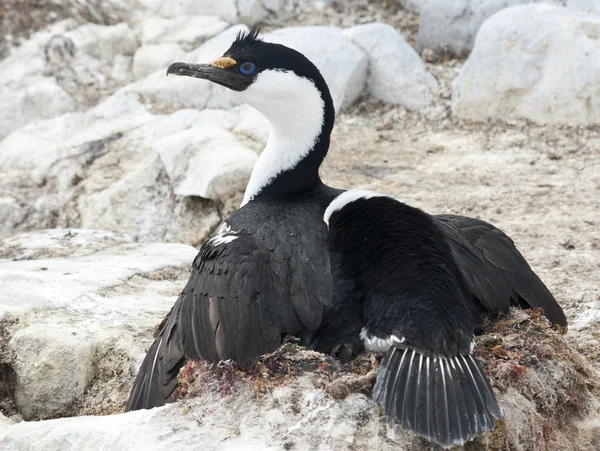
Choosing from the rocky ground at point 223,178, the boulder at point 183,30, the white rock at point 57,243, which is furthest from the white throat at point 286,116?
the boulder at point 183,30

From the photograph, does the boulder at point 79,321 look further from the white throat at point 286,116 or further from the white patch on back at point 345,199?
the white patch on back at point 345,199

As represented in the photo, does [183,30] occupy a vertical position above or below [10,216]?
above

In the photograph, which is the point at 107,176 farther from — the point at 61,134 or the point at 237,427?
the point at 237,427

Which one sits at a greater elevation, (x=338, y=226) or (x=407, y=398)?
(x=338, y=226)

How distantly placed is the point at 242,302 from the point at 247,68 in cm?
159

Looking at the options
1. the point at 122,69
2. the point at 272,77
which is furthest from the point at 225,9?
the point at 272,77

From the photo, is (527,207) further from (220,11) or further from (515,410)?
(220,11)

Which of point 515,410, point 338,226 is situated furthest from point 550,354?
point 338,226

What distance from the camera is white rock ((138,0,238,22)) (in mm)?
10797

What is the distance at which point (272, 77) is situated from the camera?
14.9 ft

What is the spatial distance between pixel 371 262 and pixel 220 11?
307 inches

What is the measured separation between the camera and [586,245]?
5.97 metres

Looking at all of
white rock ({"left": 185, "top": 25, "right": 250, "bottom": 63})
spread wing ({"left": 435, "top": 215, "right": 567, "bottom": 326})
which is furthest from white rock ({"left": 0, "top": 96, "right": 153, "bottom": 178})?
spread wing ({"left": 435, "top": 215, "right": 567, "bottom": 326})

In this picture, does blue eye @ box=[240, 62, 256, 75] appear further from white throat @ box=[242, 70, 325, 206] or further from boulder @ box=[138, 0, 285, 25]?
boulder @ box=[138, 0, 285, 25]
